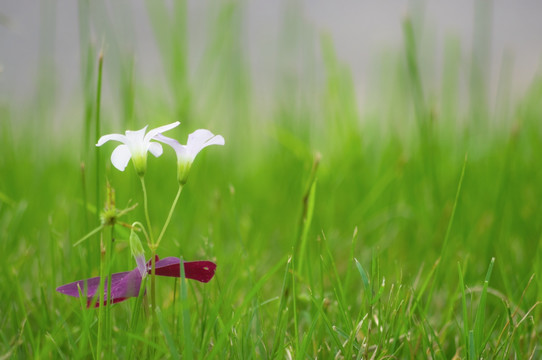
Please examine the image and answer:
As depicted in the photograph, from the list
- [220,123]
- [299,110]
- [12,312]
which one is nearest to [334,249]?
[299,110]

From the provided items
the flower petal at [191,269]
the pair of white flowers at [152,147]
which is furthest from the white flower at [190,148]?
the flower petal at [191,269]

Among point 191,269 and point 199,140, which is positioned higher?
point 199,140

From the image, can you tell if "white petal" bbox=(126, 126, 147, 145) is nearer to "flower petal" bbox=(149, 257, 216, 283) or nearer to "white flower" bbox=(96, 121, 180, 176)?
"white flower" bbox=(96, 121, 180, 176)

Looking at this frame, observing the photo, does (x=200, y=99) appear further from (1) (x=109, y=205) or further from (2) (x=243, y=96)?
(1) (x=109, y=205)

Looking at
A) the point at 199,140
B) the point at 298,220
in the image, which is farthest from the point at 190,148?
the point at 298,220

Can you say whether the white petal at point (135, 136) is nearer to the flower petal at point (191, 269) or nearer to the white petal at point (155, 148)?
the white petal at point (155, 148)

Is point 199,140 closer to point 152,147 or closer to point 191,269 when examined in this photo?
point 152,147
